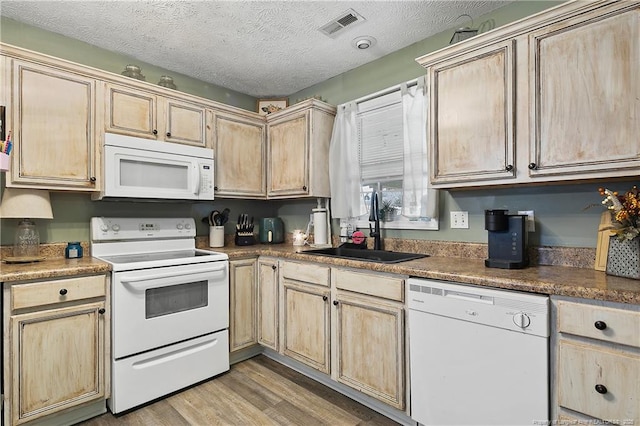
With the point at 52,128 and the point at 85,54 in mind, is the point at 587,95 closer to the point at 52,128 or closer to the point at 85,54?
the point at 52,128

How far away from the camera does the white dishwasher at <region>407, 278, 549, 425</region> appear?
1.38 m

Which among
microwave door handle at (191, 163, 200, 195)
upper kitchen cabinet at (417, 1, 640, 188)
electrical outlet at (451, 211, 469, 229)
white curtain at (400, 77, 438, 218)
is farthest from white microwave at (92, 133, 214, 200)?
electrical outlet at (451, 211, 469, 229)

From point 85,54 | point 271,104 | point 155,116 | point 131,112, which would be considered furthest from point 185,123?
point 271,104

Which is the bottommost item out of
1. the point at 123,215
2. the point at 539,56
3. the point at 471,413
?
the point at 471,413

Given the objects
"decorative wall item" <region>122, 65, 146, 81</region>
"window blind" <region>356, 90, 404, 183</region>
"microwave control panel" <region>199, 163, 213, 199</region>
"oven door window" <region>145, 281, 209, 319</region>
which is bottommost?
"oven door window" <region>145, 281, 209, 319</region>

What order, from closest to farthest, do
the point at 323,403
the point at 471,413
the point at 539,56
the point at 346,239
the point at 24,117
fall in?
the point at 471,413
the point at 539,56
the point at 24,117
the point at 323,403
the point at 346,239

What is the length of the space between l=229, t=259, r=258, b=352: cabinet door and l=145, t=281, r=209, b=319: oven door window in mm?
260

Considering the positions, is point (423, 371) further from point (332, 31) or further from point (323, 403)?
point (332, 31)

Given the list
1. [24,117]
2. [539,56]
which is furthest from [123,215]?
[539,56]

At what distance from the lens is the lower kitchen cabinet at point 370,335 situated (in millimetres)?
1839

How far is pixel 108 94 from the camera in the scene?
2301 millimetres

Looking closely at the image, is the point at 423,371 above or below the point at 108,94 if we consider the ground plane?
below

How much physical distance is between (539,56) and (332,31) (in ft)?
4.33

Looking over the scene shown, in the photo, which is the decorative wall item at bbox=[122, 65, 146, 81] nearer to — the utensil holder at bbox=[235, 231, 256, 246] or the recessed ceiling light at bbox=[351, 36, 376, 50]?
the utensil holder at bbox=[235, 231, 256, 246]
